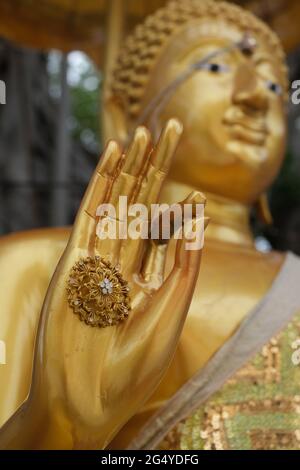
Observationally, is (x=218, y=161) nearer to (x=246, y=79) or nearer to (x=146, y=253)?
(x=246, y=79)

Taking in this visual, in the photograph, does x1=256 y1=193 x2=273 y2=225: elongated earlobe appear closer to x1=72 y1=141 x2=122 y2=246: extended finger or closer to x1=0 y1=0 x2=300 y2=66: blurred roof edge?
x1=0 y1=0 x2=300 y2=66: blurred roof edge

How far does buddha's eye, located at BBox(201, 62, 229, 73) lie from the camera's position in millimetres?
2109

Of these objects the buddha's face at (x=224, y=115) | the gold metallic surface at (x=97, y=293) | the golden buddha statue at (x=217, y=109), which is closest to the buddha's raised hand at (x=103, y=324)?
the gold metallic surface at (x=97, y=293)

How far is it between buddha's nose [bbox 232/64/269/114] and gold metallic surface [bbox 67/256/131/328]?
30.0 inches

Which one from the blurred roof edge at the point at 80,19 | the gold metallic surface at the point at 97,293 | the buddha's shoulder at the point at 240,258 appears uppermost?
the blurred roof edge at the point at 80,19

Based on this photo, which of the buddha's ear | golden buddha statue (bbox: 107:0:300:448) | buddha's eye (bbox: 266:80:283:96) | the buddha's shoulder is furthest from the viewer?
the buddha's ear

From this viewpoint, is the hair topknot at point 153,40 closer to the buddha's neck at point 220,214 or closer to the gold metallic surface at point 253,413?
the buddha's neck at point 220,214

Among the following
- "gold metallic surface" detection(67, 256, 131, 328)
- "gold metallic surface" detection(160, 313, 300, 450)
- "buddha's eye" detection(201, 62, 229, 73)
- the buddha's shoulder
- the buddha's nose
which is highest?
"buddha's eye" detection(201, 62, 229, 73)

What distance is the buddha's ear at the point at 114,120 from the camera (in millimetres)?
2301

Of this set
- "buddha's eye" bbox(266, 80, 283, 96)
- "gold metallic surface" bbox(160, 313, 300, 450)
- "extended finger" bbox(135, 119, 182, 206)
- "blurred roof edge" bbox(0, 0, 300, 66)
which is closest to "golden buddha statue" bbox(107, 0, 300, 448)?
"buddha's eye" bbox(266, 80, 283, 96)

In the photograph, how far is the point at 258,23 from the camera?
230cm

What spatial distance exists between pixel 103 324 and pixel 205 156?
0.77 meters

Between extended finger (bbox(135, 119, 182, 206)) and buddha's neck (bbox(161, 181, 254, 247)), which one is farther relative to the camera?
buddha's neck (bbox(161, 181, 254, 247))
